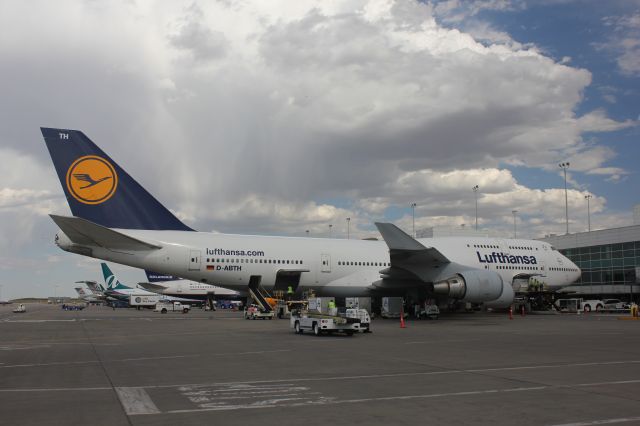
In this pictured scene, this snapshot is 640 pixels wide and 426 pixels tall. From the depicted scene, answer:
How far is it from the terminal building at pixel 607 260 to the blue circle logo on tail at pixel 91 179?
4452 centimetres

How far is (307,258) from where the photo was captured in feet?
108

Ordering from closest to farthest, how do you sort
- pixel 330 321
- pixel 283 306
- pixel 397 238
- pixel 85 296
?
pixel 330 321
pixel 397 238
pixel 283 306
pixel 85 296

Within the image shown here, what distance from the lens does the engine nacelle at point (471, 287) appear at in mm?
28453

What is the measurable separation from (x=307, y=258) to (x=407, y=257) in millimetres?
6253

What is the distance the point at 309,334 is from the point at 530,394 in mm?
13518

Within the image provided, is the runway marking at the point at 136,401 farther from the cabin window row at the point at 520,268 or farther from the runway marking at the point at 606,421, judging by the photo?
the cabin window row at the point at 520,268

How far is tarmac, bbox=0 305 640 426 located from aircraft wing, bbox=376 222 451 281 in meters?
11.5

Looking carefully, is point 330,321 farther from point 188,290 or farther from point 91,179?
point 188,290

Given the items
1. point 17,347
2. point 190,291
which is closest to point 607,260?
point 190,291

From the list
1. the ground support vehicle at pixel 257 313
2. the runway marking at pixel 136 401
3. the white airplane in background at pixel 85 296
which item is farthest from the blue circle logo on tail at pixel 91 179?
the white airplane in background at pixel 85 296

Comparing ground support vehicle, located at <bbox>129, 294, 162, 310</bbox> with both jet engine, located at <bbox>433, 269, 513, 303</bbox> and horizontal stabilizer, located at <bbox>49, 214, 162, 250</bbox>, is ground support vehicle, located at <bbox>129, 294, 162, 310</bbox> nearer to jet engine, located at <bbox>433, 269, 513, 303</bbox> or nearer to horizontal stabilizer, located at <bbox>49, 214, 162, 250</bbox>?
horizontal stabilizer, located at <bbox>49, 214, 162, 250</bbox>

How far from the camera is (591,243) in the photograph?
2404 inches

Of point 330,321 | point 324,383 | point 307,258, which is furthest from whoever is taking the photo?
point 307,258

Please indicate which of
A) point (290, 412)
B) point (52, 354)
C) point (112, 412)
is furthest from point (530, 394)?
point (52, 354)
